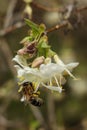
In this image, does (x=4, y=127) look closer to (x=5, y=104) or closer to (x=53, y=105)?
(x=5, y=104)

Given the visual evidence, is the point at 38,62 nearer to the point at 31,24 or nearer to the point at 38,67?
the point at 38,67

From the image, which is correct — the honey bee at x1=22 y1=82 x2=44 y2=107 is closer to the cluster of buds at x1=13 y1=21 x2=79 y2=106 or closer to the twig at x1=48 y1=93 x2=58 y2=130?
the cluster of buds at x1=13 y1=21 x2=79 y2=106

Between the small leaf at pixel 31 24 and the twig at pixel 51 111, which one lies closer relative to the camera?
the small leaf at pixel 31 24

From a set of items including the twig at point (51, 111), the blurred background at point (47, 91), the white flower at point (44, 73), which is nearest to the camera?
the white flower at point (44, 73)

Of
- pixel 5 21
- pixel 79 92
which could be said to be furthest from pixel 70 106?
pixel 5 21

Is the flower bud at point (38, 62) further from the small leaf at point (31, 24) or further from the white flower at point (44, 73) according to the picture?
the small leaf at point (31, 24)

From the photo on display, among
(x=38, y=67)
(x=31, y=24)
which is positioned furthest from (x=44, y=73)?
(x=31, y=24)

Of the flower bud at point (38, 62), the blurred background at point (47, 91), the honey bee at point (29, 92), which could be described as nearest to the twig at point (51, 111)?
the blurred background at point (47, 91)

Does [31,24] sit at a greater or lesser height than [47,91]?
greater
